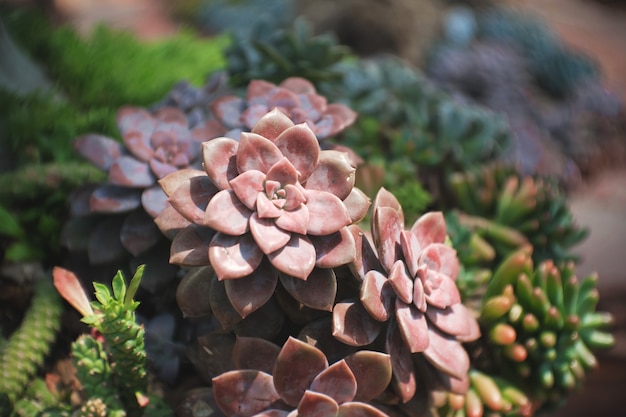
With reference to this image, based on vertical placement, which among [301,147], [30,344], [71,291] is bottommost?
[30,344]

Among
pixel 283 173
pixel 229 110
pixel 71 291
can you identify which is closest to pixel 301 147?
pixel 283 173

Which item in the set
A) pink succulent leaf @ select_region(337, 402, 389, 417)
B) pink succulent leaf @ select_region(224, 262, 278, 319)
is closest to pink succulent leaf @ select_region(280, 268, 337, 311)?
pink succulent leaf @ select_region(224, 262, 278, 319)

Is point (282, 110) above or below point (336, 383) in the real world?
above

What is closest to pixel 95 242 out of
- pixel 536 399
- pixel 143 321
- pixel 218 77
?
pixel 143 321

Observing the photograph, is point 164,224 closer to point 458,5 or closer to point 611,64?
point 458,5

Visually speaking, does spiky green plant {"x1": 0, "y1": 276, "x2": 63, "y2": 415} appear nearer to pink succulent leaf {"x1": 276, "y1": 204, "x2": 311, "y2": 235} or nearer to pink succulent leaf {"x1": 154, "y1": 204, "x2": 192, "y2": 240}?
pink succulent leaf {"x1": 154, "y1": 204, "x2": 192, "y2": 240}

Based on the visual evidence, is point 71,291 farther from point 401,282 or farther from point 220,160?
point 401,282

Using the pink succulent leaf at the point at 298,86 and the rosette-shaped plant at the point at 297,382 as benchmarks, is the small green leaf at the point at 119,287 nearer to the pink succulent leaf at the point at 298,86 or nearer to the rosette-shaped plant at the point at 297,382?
the rosette-shaped plant at the point at 297,382
